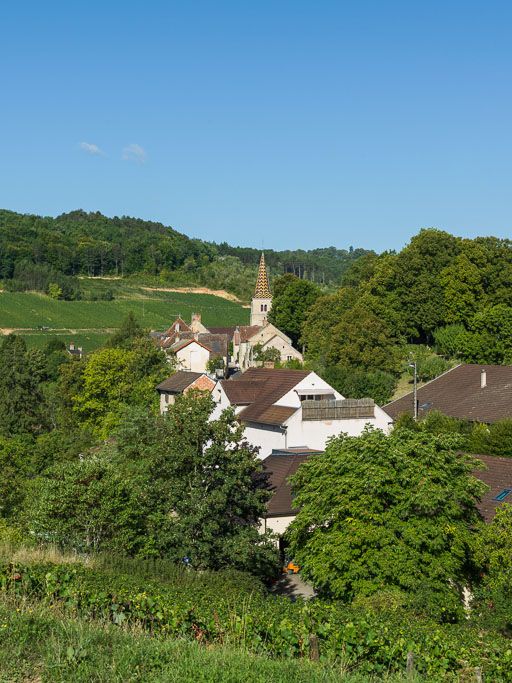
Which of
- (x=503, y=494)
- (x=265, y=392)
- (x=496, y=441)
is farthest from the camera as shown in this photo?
(x=265, y=392)

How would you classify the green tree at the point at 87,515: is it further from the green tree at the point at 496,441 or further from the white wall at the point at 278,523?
the green tree at the point at 496,441

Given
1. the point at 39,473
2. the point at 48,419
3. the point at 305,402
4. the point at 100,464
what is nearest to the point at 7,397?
the point at 48,419

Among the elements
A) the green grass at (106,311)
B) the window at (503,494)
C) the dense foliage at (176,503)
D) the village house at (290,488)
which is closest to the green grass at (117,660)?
the dense foliage at (176,503)

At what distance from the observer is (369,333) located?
5481cm

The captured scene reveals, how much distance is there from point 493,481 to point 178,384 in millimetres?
30317

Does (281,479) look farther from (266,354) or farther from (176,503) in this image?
(266,354)

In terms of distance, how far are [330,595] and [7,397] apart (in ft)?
140

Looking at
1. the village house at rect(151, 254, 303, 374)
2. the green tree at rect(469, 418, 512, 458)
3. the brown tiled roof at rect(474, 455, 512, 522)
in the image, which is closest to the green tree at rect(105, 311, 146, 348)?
the village house at rect(151, 254, 303, 374)

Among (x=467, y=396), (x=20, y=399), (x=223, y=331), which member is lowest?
(x=20, y=399)

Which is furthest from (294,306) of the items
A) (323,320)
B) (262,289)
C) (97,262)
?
(97,262)

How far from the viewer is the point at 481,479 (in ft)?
79.5

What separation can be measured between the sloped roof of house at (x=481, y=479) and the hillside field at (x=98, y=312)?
65.0 m

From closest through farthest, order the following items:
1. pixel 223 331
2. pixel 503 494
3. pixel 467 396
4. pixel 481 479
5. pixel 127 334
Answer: pixel 503 494 → pixel 481 479 → pixel 467 396 → pixel 127 334 → pixel 223 331

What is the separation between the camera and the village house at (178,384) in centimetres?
4894
